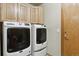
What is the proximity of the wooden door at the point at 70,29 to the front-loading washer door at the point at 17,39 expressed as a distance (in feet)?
1.30

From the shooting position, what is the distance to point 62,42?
172 cm

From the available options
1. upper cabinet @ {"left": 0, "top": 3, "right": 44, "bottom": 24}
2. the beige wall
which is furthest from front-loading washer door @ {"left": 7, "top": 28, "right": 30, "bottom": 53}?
the beige wall

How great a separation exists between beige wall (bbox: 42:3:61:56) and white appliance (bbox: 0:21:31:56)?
228mm

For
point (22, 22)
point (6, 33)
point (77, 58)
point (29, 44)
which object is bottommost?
point (77, 58)

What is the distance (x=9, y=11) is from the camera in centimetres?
166

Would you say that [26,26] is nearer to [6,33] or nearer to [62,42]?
[6,33]

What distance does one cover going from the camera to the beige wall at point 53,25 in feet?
5.64

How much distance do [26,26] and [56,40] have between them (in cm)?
36

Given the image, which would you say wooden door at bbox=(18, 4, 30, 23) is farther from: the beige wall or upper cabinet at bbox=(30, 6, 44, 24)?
the beige wall

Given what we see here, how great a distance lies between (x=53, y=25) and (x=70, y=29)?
19cm

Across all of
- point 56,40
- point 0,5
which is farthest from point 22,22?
point 56,40

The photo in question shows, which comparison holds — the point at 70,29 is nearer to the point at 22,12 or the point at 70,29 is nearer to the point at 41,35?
the point at 41,35

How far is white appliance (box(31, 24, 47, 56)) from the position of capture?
68.3 inches

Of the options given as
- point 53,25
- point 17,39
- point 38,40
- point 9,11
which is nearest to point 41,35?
point 38,40
